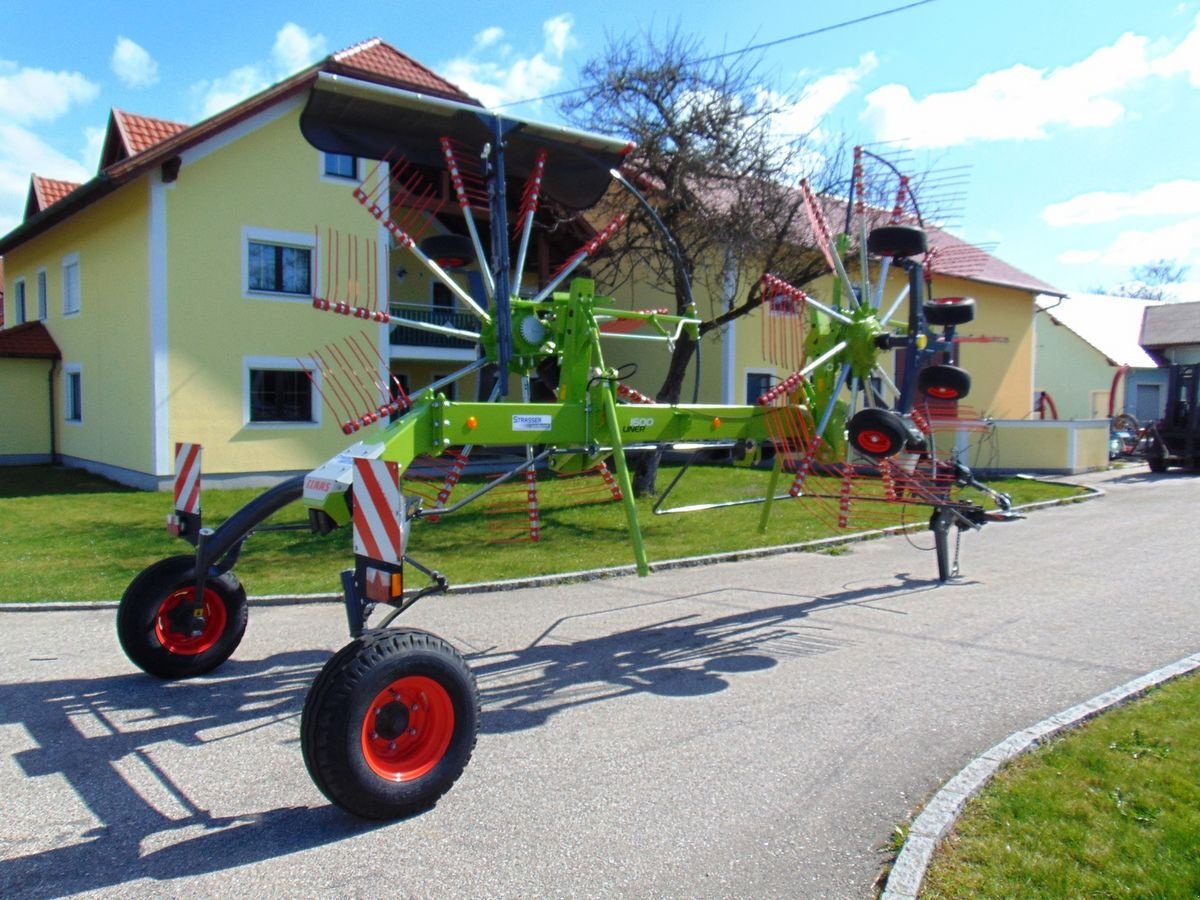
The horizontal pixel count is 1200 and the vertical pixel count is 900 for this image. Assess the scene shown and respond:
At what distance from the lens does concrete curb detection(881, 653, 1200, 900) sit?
11.8 feet

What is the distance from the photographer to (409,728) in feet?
14.4

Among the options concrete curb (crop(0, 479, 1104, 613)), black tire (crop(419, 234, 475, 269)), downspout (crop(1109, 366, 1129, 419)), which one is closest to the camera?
black tire (crop(419, 234, 475, 269))

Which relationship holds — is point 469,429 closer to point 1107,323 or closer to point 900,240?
point 900,240

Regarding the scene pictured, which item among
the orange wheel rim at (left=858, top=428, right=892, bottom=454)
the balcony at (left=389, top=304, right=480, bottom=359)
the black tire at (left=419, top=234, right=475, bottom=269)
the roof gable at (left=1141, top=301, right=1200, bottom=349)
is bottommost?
the orange wheel rim at (left=858, top=428, right=892, bottom=454)

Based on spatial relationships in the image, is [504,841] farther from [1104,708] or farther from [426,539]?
[426,539]

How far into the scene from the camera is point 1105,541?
41.1 ft

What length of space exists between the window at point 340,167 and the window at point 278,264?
1493mm

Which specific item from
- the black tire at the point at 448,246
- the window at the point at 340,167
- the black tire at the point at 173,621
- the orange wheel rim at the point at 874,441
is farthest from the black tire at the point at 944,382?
the window at the point at 340,167

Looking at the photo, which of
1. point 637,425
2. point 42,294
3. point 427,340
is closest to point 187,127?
point 427,340

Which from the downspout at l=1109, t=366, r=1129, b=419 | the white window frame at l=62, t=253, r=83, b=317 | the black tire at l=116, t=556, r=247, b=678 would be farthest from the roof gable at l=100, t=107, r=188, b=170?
the downspout at l=1109, t=366, r=1129, b=419

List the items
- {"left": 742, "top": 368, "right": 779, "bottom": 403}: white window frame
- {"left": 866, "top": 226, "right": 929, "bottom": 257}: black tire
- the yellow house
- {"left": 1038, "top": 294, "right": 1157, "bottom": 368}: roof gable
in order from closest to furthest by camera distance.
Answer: {"left": 866, "top": 226, "right": 929, "bottom": 257}: black tire → the yellow house → {"left": 742, "top": 368, "right": 779, "bottom": 403}: white window frame → {"left": 1038, "top": 294, "right": 1157, "bottom": 368}: roof gable

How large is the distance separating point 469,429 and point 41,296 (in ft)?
77.1

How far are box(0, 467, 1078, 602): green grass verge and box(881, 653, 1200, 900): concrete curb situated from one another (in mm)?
1991

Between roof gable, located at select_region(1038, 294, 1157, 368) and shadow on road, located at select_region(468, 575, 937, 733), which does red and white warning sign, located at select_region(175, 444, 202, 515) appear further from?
roof gable, located at select_region(1038, 294, 1157, 368)
